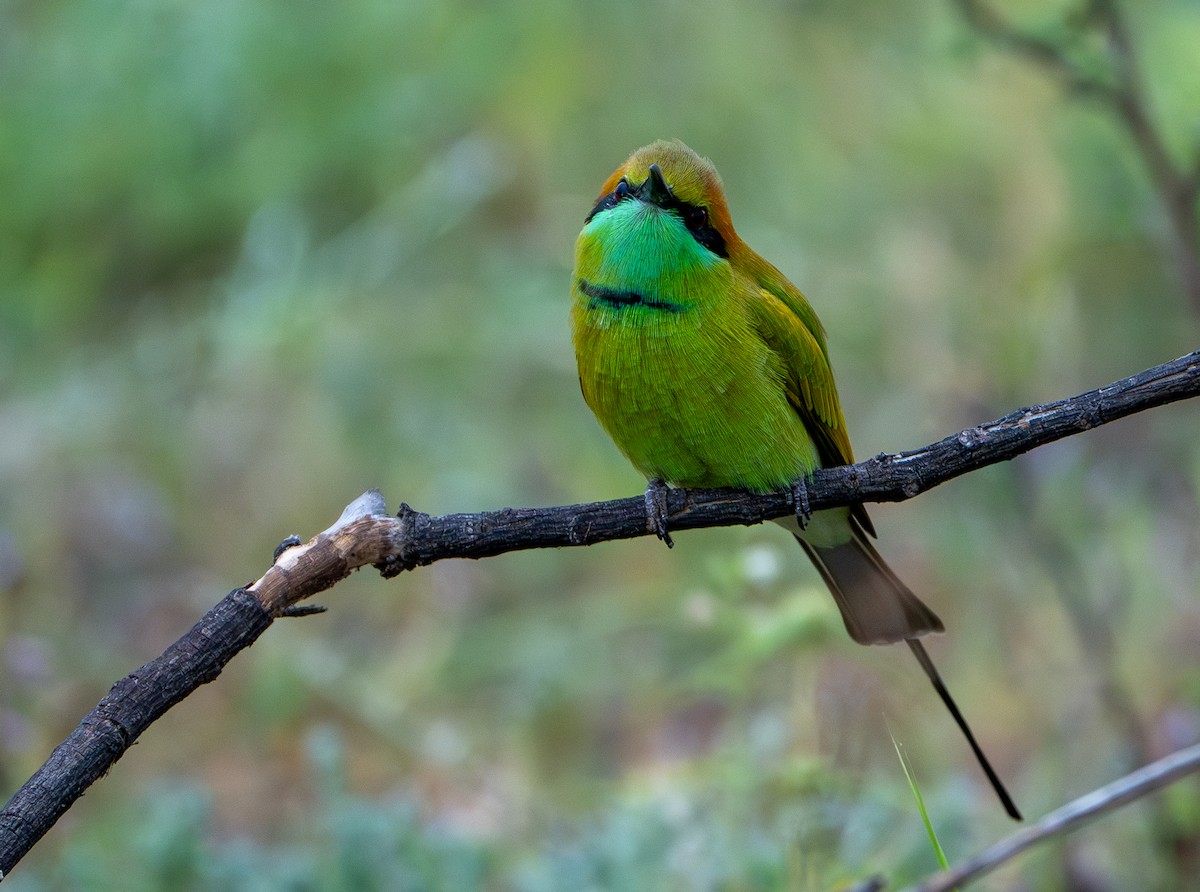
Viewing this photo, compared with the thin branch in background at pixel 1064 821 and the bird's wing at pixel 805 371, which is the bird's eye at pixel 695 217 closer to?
the bird's wing at pixel 805 371

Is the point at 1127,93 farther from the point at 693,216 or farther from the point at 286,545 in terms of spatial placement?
the point at 286,545

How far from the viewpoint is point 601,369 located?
7.69ft

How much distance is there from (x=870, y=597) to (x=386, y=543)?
108 centimetres

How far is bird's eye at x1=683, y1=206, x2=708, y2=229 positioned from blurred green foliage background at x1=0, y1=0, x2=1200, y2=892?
72 centimetres

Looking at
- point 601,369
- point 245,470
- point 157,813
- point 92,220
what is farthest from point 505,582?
point 92,220

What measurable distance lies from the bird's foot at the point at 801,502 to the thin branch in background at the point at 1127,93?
118 cm

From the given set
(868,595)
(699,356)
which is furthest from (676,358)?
(868,595)

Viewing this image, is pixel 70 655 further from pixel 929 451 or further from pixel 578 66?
pixel 578 66

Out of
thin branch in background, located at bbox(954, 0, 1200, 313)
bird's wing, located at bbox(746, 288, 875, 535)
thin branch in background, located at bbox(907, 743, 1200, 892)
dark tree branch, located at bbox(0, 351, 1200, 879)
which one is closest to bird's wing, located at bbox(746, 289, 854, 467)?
bird's wing, located at bbox(746, 288, 875, 535)

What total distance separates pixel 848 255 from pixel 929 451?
3.51m

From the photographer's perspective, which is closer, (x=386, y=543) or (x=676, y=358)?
(x=386, y=543)

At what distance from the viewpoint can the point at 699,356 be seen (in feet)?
7.59

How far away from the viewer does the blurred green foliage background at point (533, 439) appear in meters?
2.78

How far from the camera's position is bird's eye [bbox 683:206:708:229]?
2.42 metres
